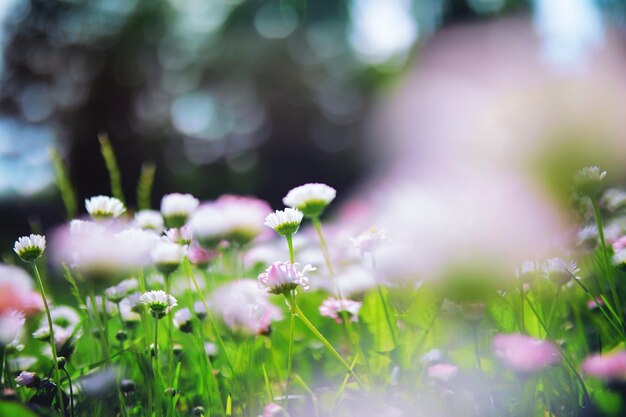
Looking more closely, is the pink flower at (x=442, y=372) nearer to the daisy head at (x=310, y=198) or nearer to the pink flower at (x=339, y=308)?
the pink flower at (x=339, y=308)

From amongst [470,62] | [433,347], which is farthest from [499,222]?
[470,62]

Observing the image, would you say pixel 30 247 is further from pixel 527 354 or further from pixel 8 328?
pixel 527 354

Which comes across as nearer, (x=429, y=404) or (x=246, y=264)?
(x=429, y=404)

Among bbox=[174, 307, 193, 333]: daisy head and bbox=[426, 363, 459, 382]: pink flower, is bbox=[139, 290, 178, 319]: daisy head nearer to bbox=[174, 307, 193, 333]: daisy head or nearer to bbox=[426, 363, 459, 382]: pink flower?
bbox=[174, 307, 193, 333]: daisy head

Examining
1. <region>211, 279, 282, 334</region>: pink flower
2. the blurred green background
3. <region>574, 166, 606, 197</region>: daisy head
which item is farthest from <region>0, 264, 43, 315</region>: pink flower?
the blurred green background

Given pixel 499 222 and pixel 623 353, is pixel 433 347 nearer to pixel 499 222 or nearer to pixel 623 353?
pixel 499 222
